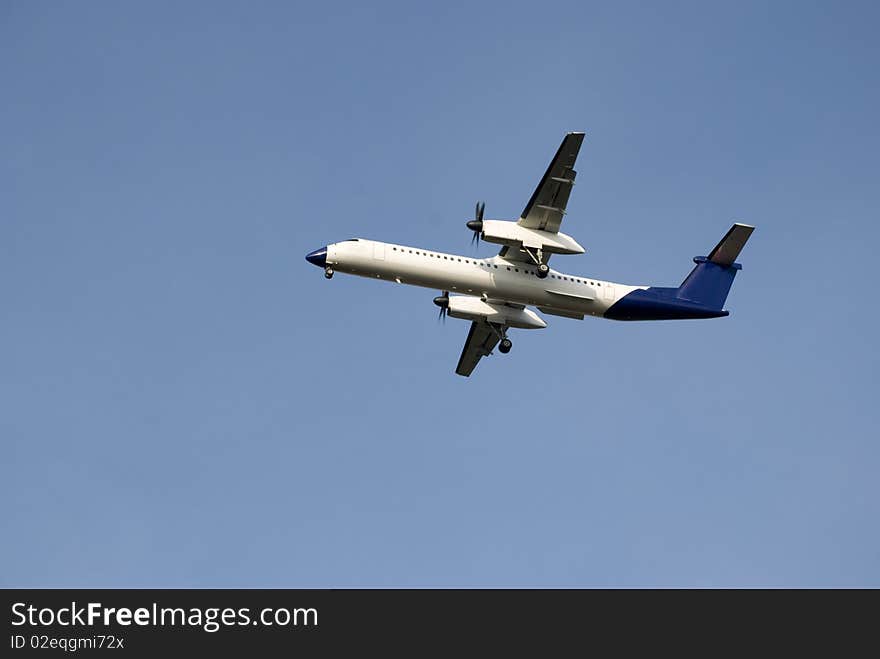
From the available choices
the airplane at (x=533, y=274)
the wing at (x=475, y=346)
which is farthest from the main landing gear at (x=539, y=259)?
the wing at (x=475, y=346)

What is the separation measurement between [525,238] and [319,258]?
781 cm

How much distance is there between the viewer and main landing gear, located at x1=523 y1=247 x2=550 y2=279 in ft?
129

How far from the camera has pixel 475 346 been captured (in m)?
45.1

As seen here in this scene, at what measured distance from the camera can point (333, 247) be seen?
3856 cm

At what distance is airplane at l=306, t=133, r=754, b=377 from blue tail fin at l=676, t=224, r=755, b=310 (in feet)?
0.13

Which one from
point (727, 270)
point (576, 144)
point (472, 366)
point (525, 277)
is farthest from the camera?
point (472, 366)

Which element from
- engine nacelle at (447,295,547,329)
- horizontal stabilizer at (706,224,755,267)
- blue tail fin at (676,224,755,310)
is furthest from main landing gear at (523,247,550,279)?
horizontal stabilizer at (706,224,755,267)

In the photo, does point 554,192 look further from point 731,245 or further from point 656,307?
point 731,245

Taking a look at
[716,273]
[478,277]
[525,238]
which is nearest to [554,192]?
[525,238]
